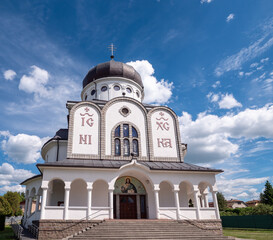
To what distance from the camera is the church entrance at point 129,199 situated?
1667 cm

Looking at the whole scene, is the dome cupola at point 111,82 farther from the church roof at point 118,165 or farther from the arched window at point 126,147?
the church roof at point 118,165

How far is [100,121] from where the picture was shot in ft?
60.6

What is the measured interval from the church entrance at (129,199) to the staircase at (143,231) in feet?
9.57

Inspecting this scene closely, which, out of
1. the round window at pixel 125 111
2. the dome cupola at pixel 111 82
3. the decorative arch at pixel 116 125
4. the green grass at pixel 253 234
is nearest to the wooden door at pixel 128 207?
the decorative arch at pixel 116 125

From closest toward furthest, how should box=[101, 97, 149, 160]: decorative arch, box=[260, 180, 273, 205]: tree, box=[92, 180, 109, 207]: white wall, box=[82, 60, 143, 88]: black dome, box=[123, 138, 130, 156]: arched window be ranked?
box=[92, 180, 109, 207]: white wall → box=[101, 97, 149, 160]: decorative arch → box=[123, 138, 130, 156]: arched window → box=[82, 60, 143, 88]: black dome → box=[260, 180, 273, 205]: tree

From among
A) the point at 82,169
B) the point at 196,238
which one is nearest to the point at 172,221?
the point at 196,238

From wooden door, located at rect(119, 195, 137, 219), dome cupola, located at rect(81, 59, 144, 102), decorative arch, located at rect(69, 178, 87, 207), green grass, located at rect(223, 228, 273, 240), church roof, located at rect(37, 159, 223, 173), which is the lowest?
green grass, located at rect(223, 228, 273, 240)

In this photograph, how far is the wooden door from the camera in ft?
54.7

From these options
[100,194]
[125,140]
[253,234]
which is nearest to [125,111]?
[125,140]

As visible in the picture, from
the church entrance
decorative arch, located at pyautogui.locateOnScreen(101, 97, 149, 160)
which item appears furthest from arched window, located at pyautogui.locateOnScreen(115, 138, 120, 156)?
the church entrance

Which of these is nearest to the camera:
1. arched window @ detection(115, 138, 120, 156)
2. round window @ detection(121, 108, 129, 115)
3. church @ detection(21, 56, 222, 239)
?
church @ detection(21, 56, 222, 239)

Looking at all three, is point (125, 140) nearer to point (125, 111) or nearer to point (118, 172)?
point (125, 111)

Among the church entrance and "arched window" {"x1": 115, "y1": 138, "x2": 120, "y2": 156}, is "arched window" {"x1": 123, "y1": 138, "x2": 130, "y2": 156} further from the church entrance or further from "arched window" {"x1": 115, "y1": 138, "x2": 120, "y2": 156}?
the church entrance

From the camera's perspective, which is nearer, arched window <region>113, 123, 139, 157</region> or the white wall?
the white wall
